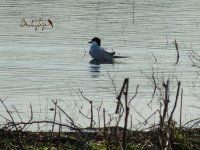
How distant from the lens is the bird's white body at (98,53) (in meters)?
17.7

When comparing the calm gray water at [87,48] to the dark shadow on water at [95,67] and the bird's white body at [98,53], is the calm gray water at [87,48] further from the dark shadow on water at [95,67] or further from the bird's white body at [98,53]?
the bird's white body at [98,53]

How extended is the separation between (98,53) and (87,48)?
49.3 inches

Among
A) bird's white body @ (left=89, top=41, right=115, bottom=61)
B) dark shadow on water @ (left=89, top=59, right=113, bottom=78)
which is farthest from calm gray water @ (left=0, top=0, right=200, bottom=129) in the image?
bird's white body @ (left=89, top=41, right=115, bottom=61)

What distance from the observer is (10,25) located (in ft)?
70.1

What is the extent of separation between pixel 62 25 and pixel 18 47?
368 cm

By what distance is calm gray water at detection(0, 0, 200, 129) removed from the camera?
11.9m

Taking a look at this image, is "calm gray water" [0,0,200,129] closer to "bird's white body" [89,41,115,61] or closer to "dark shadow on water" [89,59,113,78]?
"dark shadow on water" [89,59,113,78]

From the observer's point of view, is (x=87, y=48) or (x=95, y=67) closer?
(x=95, y=67)

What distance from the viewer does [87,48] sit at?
62.4 feet

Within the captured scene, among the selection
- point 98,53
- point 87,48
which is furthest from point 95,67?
point 87,48

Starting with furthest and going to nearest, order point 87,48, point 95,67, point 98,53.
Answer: point 87,48, point 98,53, point 95,67

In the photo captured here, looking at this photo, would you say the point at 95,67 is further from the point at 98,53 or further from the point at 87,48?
the point at 87,48

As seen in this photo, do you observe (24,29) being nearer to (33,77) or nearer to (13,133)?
(33,77)

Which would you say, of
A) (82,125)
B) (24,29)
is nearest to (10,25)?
(24,29)
